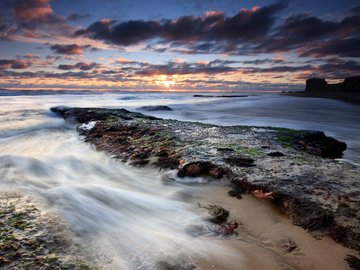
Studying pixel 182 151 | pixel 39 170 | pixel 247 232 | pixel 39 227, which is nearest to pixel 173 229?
pixel 247 232

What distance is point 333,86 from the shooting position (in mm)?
85375

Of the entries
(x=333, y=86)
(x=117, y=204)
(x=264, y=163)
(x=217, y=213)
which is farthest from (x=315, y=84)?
(x=117, y=204)

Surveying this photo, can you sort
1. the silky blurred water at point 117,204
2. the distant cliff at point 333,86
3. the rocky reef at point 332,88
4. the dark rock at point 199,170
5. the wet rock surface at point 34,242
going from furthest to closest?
the distant cliff at point 333,86
the rocky reef at point 332,88
the dark rock at point 199,170
the silky blurred water at point 117,204
the wet rock surface at point 34,242

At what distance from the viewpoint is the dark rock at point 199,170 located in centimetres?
452

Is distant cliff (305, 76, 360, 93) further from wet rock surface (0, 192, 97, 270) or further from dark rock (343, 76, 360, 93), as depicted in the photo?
wet rock surface (0, 192, 97, 270)

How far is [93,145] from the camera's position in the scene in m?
7.46

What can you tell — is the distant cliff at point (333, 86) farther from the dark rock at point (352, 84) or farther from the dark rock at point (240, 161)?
the dark rock at point (240, 161)

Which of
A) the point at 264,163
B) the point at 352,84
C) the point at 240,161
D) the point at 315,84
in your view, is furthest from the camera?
the point at 315,84

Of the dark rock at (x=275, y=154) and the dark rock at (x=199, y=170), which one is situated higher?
the dark rock at (x=275, y=154)

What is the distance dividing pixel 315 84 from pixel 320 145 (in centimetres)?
9836

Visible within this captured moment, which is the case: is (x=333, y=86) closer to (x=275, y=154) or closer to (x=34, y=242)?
(x=275, y=154)

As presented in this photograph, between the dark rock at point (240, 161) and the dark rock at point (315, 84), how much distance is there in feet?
322

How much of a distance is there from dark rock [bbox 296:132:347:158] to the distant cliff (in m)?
72.9

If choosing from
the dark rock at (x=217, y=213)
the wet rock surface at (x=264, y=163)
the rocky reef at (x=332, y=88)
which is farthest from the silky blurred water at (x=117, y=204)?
the rocky reef at (x=332, y=88)
